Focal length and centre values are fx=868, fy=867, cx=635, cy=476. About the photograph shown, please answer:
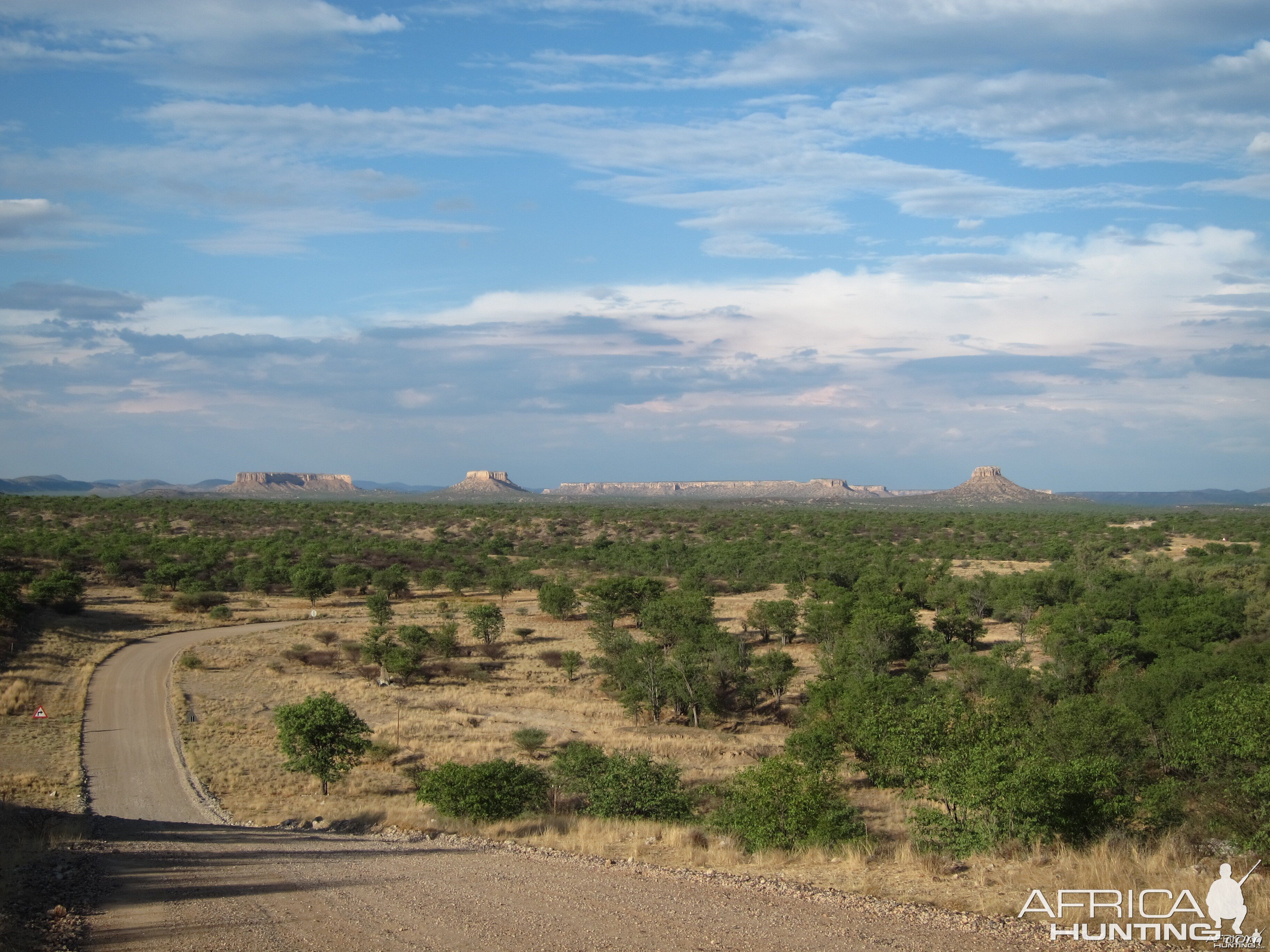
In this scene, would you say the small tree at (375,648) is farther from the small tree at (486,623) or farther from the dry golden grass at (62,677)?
the dry golden grass at (62,677)

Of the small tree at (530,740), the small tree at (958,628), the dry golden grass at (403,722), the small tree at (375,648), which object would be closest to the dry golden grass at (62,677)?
the dry golden grass at (403,722)

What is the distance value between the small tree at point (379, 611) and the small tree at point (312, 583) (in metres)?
8.13

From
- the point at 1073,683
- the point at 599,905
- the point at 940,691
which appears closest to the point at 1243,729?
the point at 599,905

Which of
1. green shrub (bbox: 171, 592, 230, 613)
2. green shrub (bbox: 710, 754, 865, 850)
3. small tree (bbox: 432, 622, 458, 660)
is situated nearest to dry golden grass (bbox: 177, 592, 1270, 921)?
green shrub (bbox: 710, 754, 865, 850)

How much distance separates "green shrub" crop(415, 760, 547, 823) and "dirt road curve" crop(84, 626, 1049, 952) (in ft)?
11.6

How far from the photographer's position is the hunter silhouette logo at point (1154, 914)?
850 cm

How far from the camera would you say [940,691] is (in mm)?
28844

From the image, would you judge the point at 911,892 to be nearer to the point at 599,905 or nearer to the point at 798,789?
the point at 599,905

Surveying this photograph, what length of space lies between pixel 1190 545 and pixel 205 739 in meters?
80.7

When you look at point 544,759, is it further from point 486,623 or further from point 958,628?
point 958,628

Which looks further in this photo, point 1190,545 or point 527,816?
point 1190,545

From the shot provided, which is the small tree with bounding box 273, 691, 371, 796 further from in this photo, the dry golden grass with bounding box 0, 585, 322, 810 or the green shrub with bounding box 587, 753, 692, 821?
the green shrub with bounding box 587, 753, 692, 821

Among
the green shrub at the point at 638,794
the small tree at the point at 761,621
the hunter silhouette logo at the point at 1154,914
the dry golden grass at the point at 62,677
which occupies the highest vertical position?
the hunter silhouette logo at the point at 1154,914

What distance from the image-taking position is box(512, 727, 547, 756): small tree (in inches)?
1070
